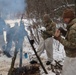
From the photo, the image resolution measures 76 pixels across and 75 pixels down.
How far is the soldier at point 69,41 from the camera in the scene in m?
5.77

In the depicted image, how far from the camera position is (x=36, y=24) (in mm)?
15297

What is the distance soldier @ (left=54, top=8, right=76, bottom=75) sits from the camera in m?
5.77

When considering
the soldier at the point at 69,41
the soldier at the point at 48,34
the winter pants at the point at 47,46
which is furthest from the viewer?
the winter pants at the point at 47,46

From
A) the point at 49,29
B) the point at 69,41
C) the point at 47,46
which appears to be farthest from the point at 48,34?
the point at 69,41

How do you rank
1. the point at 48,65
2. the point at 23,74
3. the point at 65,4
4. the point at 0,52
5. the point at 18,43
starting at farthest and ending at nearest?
the point at 65,4
the point at 0,52
the point at 48,65
the point at 18,43
the point at 23,74

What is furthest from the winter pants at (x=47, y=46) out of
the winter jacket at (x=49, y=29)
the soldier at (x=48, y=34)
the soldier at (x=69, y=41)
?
the soldier at (x=69, y=41)

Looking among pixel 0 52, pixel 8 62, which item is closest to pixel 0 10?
pixel 0 52

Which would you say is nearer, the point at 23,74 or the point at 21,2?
the point at 23,74

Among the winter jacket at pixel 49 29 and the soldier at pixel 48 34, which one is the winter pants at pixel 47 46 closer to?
the soldier at pixel 48 34

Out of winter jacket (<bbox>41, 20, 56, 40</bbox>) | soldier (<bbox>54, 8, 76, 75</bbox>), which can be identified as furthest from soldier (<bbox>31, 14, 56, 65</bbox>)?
soldier (<bbox>54, 8, 76, 75</bbox>)

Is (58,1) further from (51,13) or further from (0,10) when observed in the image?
(0,10)

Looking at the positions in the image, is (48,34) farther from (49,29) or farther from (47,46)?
(47,46)

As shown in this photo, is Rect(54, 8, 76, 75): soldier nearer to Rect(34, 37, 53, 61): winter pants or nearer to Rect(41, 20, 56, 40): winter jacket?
Rect(41, 20, 56, 40): winter jacket

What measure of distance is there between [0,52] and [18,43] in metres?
5.07
